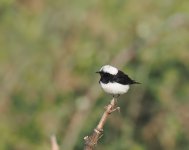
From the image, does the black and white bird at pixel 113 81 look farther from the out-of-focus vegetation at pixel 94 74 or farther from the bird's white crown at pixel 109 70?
the out-of-focus vegetation at pixel 94 74

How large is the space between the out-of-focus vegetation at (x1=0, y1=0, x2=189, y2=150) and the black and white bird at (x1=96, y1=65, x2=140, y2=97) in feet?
26.3

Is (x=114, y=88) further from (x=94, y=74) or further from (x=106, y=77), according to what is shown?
(x=94, y=74)

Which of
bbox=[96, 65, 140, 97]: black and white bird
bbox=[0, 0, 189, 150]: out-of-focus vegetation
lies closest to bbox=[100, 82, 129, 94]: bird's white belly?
bbox=[96, 65, 140, 97]: black and white bird

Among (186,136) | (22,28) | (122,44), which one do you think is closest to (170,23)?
(122,44)

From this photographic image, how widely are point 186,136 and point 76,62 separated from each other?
2446mm

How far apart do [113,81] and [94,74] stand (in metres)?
8.81

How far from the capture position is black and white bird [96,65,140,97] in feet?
19.0

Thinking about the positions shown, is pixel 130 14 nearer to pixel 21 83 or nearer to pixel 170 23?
pixel 170 23

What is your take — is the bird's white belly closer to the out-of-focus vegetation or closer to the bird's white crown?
the bird's white crown

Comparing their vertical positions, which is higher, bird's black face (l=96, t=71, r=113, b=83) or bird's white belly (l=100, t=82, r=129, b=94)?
bird's black face (l=96, t=71, r=113, b=83)

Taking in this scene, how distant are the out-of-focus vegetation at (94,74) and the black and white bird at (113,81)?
8.03 m

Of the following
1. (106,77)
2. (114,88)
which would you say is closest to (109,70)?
(106,77)

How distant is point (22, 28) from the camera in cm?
1582

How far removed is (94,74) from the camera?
1466 centimetres
